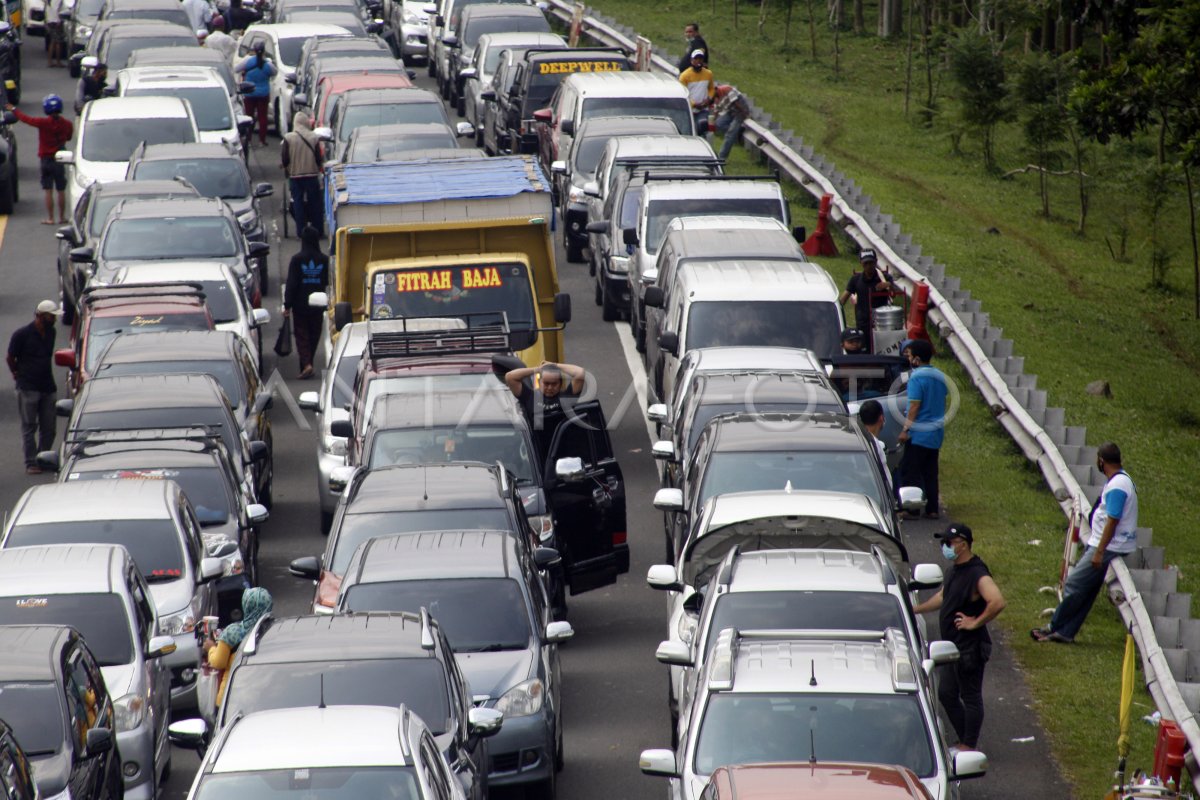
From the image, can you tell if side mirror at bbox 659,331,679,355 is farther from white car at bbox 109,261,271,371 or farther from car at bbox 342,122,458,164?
car at bbox 342,122,458,164

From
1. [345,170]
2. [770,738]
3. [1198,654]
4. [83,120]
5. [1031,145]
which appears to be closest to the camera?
[770,738]

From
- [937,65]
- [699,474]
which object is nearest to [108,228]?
[699,474]

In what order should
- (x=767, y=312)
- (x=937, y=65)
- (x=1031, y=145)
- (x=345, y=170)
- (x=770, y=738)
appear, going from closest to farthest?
(x=770, y=738)
(x=767, y=312)
(x=345, y=170)
(x=1031, y=145)
(x=937, y=65)

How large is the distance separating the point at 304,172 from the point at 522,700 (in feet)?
52.3

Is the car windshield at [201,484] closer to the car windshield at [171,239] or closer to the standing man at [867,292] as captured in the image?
the car windshield at [171,239]

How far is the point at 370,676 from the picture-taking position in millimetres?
11117

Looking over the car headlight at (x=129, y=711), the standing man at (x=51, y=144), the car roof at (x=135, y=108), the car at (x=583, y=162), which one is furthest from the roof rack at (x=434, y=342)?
the standing man at (x=51, y=144)

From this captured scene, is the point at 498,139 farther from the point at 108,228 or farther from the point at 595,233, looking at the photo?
the point at 108,228

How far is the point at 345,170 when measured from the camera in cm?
2194

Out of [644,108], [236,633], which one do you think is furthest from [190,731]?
[644,108]

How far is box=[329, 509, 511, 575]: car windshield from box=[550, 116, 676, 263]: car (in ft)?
43.3

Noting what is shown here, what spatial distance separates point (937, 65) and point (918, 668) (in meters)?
36.7

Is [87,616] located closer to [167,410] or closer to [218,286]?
[167,410]

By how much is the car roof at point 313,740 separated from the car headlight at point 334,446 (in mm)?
8079
